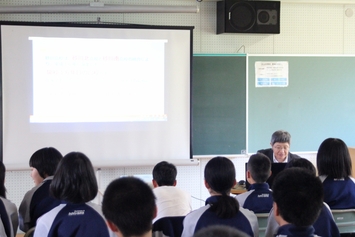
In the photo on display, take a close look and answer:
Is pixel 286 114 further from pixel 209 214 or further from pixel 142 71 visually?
pixel 209 214

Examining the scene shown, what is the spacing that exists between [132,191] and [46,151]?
1561 mm

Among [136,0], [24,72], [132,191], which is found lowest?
[132,191]

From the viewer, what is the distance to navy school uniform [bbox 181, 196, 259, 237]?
219 cm

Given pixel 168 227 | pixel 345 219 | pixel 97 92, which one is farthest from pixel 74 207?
pixel 97 92

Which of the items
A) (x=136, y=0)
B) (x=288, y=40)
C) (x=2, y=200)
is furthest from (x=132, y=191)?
(x=288, y=40)

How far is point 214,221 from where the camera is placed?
86.2 inches

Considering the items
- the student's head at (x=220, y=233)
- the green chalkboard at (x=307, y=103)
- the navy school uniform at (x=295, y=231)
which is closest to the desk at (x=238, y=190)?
the green chalkboard at (x=307, y=103)

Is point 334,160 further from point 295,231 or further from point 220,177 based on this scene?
point 295,231

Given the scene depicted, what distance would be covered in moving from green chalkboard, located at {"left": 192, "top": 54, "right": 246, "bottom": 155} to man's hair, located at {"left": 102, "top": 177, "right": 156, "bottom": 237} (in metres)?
3.49

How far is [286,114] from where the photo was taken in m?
5.29

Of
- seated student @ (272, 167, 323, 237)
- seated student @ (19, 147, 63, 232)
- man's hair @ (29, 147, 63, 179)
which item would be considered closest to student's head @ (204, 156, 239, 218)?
seated student @ (272, 167, 323, 237)

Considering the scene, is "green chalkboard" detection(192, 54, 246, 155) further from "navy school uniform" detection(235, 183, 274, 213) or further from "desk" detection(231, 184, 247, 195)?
"navy school uniform" detection(235, 183, 274, 213)

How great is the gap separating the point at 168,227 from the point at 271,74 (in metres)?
3.18

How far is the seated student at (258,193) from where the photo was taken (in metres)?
2.74
